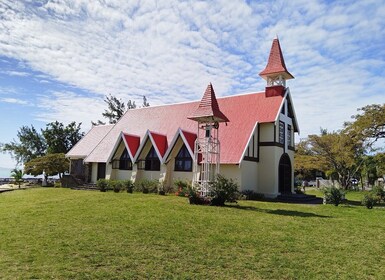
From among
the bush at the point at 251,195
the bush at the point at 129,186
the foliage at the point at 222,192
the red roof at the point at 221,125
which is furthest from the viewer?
the bush at the point at 129,186

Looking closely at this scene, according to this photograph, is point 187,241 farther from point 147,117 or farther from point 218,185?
point 147,117

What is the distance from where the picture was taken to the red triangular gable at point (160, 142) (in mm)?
24938

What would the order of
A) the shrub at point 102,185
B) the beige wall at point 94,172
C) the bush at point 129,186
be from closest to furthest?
1. the bush at point 129,186
2. the shrub at point 102,185
3. the beige wall at point 94,172

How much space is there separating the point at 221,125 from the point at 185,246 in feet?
56.4

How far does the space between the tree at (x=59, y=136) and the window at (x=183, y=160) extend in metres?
24.5

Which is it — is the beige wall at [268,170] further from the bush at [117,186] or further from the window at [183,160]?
→ the bush at [117,186]

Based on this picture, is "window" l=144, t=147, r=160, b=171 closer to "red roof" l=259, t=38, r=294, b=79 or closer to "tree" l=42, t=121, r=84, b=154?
"red roof" l=259, t=38, r=294, b=79

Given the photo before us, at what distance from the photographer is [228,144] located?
2294 centimetres

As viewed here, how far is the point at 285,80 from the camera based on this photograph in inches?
1027

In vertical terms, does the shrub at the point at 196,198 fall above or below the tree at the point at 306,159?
→ below

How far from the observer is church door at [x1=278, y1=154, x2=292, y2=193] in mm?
24984

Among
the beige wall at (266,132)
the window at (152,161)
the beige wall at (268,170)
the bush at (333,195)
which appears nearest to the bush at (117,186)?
the window at (152,161)

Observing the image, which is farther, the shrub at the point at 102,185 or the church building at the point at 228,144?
the shrub at the point at 102,185

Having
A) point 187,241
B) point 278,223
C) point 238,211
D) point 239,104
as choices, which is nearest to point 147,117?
point 239,104
